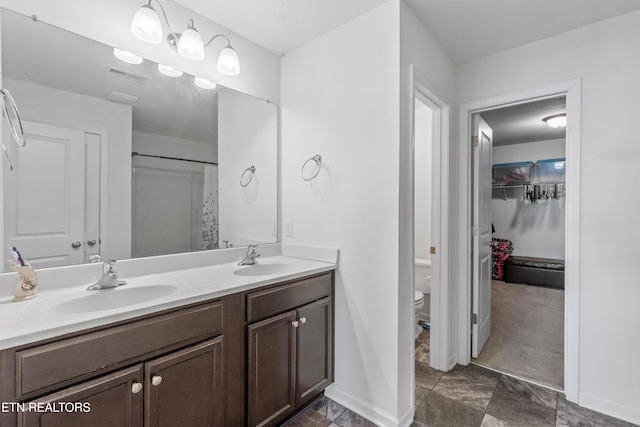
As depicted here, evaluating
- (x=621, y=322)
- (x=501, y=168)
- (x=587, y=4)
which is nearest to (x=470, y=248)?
(x=621, y=322)

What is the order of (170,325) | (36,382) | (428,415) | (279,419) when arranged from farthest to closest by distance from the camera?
(428,415), (279,419), (170,325), (36,382)

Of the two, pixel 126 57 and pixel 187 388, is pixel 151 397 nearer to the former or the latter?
pixel 187 388

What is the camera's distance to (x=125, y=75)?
62.5 inches

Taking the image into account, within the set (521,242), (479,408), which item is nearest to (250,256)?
(479,408)

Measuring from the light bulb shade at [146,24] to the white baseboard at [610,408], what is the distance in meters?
3.27

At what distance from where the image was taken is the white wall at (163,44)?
1364 mm

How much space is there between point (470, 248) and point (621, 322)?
0.94 m

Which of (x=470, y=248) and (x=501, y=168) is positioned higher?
(x=501, y=168)

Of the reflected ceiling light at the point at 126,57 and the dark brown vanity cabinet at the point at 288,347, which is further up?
the reflected ceiling light at the point at 126,57

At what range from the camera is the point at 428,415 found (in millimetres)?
1805

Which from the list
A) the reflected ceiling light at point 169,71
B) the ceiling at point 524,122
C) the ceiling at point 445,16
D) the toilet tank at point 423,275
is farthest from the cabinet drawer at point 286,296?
the ceiling at point 524,122

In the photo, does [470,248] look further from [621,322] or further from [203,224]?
[203,224]

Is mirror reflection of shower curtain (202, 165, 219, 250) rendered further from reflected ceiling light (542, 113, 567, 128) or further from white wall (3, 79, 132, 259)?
reflected ceiling light (542, 113, 567, 128)

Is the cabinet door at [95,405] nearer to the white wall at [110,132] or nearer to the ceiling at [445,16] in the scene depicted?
the white wall at [110,132]
